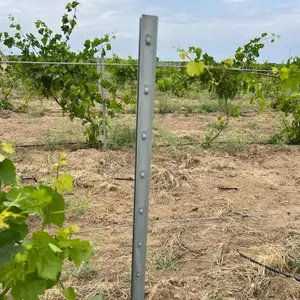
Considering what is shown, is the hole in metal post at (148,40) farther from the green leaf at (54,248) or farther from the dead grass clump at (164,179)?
the dead grass clump at (164,179)

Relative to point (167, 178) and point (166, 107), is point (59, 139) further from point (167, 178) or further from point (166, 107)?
point (166, 107)

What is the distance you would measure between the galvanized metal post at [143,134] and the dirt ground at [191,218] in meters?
0.19

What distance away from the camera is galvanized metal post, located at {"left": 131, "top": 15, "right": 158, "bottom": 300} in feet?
4.76

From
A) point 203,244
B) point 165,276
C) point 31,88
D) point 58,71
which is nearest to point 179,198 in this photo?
point 203,244

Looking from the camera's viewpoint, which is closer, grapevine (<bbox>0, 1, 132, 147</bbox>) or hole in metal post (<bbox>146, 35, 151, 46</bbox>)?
hole in metal post (<bbox>146, 35, 151, 46</bbox>)

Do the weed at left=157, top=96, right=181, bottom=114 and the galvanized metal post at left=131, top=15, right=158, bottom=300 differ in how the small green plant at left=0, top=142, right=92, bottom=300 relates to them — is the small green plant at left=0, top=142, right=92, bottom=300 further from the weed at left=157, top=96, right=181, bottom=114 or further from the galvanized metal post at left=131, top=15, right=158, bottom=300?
the weed at left=157, top=96, right=181, bottom=114

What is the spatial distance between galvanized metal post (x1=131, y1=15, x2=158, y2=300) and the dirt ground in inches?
7.3

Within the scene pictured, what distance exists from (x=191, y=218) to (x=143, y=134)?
2.40 metres

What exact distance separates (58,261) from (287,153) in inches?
216

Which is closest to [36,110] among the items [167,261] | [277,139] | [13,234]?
[277,139]

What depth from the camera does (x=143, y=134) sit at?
155 centimetres

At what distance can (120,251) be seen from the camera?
3.16 metres

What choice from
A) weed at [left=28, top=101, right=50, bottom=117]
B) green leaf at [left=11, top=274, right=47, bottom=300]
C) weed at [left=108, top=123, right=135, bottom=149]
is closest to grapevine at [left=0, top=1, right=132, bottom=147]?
weed at [left=108, top=123, right=135, bottom=149]

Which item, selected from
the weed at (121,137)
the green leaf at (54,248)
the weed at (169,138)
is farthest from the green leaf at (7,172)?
the weed at (169,138)
